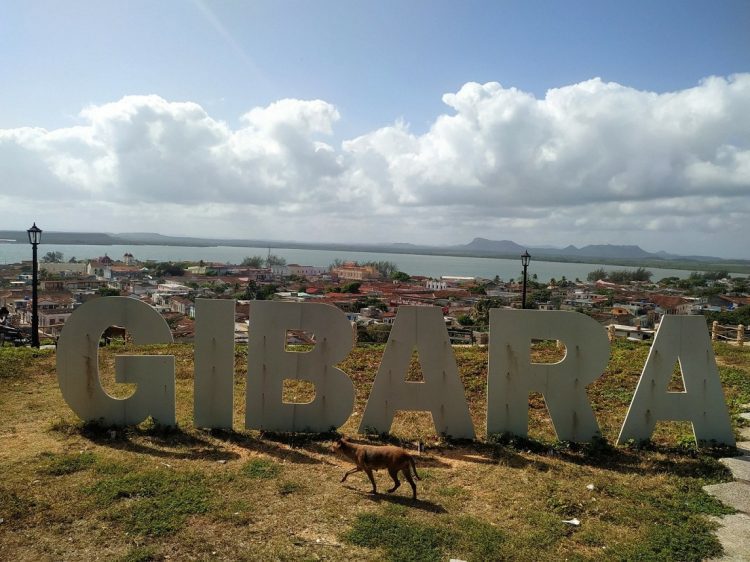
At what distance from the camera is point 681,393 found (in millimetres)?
7996

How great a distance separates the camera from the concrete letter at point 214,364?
8273 mm

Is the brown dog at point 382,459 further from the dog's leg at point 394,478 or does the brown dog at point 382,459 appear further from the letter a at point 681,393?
the letter a at point 681,393

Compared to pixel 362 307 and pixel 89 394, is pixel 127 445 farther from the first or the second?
pixel 362 307

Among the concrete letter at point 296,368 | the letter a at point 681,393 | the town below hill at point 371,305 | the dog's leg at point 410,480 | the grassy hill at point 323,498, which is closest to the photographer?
the grassy hill at point 323,498

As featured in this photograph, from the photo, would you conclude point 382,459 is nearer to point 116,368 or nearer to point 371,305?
point 116,368

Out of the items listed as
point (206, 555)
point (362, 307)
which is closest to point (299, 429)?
point (206, 555)

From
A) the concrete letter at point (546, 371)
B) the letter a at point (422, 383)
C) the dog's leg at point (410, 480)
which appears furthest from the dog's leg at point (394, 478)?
the concrete letter at point (546, 371)

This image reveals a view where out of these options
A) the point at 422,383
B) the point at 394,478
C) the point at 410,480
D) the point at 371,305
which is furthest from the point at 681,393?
the point at 371,305

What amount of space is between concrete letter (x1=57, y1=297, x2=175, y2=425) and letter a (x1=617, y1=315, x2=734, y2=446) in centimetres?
734

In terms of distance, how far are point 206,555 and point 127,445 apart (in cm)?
356

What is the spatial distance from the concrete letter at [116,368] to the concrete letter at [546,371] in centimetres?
524

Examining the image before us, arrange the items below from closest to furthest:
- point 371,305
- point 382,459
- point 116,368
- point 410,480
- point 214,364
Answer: point 410,480 → point 382,459 → point 116,368 → point 214,364 → point 371,305

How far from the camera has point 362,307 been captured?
1831 inches

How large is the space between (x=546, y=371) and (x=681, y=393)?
2.12 meters
